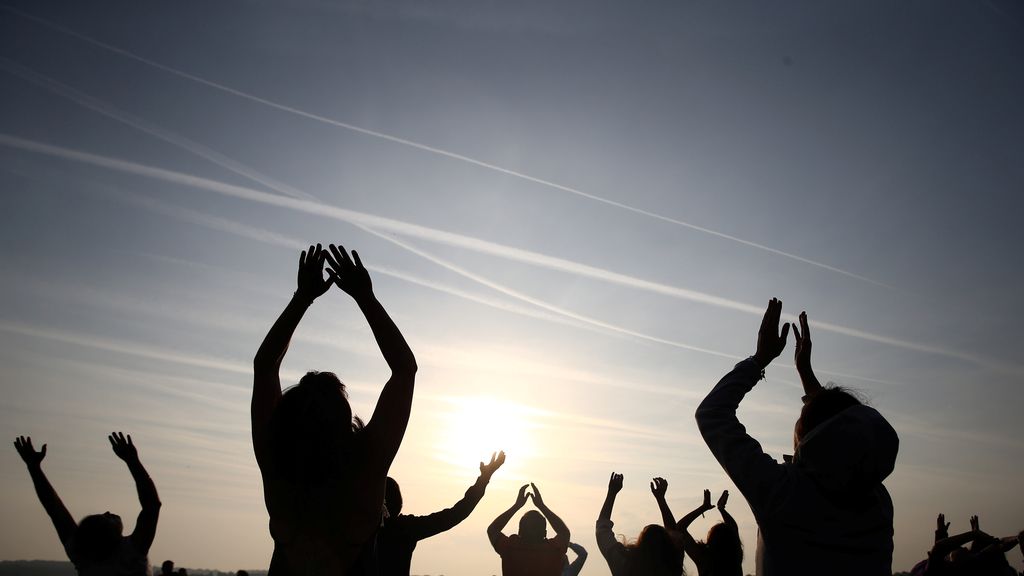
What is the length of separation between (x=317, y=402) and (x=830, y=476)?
215cm

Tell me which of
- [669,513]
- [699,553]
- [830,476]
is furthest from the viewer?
[669,513]

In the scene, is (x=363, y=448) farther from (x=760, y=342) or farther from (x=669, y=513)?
(x=669, y=513)

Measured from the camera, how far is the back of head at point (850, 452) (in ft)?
8.45

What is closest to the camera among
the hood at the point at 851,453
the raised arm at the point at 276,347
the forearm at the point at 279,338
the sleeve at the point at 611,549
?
the hood at the point at 851,453

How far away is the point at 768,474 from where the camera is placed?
104 inches

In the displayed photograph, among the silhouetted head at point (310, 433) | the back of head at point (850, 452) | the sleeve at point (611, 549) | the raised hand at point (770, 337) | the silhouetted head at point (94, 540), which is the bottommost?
the silhouetted head at point (94, 540)

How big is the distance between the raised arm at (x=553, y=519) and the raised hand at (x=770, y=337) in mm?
3879

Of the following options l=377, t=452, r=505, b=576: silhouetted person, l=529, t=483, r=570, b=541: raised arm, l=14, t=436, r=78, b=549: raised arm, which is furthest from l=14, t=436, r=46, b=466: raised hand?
l=529, t=483, r=570, b=541: raised arm

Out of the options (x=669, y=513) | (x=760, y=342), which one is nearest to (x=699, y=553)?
(x=669, y=513)

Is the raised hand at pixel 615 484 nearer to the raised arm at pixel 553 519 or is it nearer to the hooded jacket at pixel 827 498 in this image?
the raised arm at pixel 553 519

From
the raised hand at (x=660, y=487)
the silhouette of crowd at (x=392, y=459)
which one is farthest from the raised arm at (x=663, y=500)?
the silhouette of crowd at (x=392, y=459)

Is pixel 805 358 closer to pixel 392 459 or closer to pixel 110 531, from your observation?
pixel 392 459

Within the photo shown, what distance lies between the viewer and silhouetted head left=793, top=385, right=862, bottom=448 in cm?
284

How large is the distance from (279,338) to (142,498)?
315 cm
